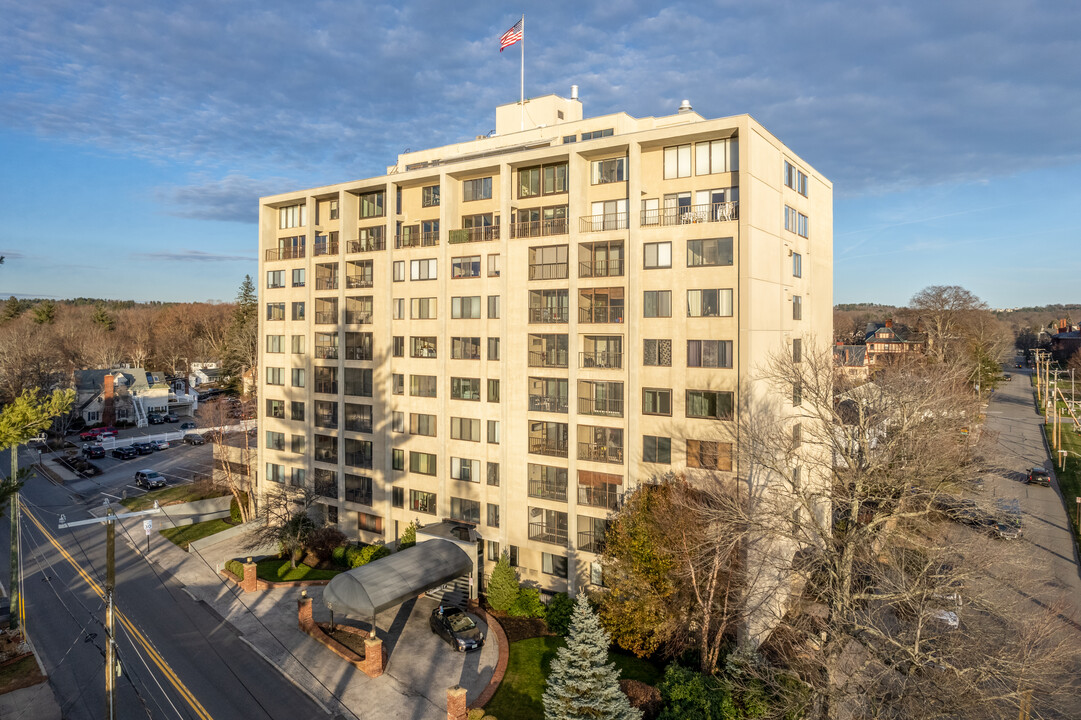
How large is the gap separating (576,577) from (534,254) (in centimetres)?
1790

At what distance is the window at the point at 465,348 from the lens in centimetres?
3434

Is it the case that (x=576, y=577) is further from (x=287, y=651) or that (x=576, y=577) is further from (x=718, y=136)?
(x=718, y=136)

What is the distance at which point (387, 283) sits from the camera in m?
37.7

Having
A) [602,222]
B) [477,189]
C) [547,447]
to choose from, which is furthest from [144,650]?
[602,222]

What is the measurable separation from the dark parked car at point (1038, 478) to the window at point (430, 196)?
5404cm

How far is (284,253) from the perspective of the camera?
43.4 metres

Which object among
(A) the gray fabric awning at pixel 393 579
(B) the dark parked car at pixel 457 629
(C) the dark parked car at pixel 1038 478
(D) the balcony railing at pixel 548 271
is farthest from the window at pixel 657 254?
(C) the dark parked car at pixel 1038 478

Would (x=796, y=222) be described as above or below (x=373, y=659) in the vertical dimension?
above

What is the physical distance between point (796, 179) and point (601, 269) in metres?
12.7

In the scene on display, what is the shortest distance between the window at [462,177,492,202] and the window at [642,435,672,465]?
58.8 ft

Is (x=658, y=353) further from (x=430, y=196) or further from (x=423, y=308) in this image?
(x=430, y=196)

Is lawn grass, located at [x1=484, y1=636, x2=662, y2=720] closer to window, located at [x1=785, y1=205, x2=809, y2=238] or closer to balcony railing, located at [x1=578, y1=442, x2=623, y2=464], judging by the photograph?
balcony railing, located at [x1=578, y1=442, x2=623, y2=464]

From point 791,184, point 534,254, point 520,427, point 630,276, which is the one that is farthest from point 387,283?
point 791,184

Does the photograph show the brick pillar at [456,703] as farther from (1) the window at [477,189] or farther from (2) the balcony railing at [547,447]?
(1) the window at [477,189]
